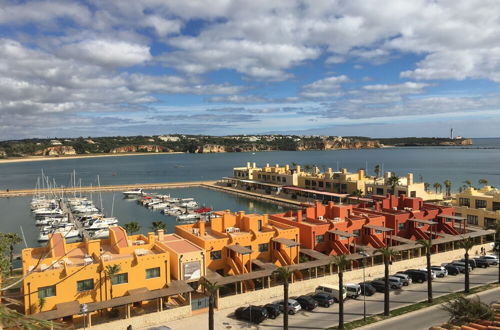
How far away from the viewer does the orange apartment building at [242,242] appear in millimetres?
34688

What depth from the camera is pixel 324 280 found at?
1340 inches

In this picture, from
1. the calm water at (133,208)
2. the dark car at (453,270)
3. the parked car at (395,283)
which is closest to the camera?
the parked car at (395,283)

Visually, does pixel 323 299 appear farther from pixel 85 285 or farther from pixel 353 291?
pixel 85 285

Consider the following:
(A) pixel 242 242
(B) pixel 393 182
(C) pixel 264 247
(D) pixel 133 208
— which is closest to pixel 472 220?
(B) pixel 393 182

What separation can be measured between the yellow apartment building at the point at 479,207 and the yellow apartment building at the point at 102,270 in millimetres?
39262

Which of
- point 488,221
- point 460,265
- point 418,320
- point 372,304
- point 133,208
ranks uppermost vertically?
point 488,221

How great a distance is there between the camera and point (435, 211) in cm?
4681

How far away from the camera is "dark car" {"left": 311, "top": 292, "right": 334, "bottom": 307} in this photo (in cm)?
3052

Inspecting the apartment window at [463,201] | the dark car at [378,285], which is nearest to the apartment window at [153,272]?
the dark car at [378,285]

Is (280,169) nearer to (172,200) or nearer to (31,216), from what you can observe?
(172,200)

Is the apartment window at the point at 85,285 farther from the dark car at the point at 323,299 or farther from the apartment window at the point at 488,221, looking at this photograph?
the apartment window at the point at 488,221

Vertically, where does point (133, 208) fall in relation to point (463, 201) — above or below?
below

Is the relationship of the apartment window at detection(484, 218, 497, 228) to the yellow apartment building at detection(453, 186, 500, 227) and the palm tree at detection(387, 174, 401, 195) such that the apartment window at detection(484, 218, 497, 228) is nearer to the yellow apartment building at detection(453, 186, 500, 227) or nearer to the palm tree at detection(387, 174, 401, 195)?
the yellow apartment building at detection(453, 186, 500, 227)

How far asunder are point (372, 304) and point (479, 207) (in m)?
33.6
